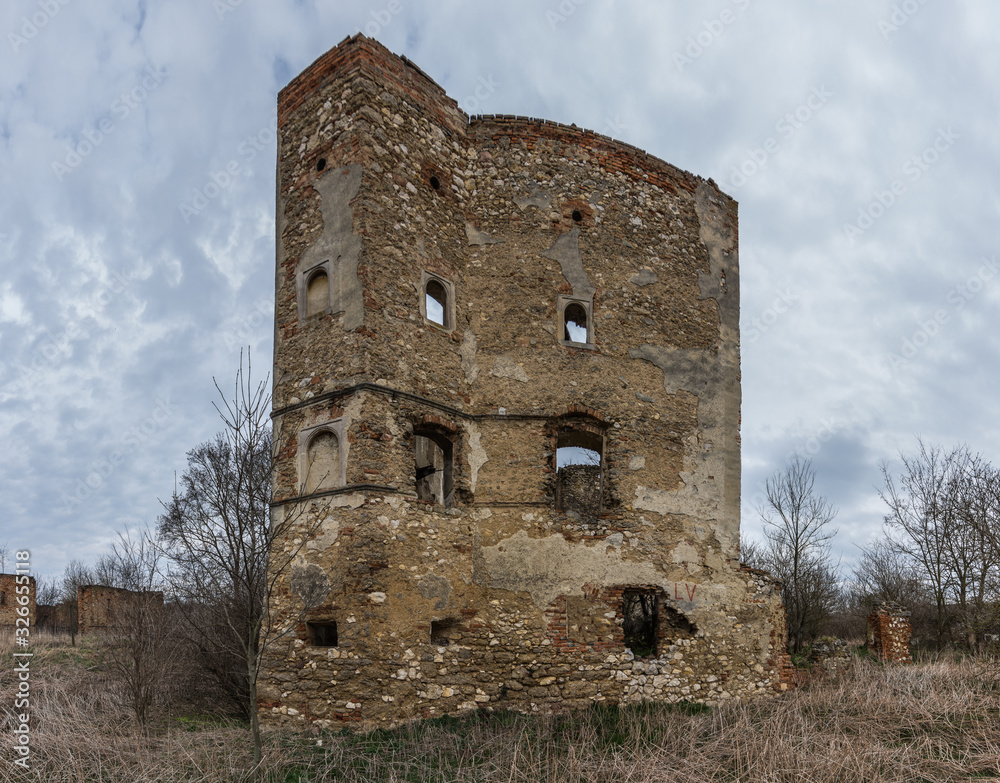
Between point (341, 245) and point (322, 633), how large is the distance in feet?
16.3

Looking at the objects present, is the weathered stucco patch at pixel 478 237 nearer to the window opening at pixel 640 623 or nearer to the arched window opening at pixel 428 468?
the arched window opening at pixel 428 468

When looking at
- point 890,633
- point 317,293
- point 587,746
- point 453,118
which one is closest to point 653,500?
point 587,746

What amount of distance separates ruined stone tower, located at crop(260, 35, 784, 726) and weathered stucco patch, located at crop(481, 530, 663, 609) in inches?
1.2

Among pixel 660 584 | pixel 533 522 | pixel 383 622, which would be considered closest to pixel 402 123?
pixel 533 522

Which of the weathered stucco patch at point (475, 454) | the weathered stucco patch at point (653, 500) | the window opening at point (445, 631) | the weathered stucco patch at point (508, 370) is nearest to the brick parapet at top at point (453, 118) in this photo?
the weathered stucco patch at point (508, 370)

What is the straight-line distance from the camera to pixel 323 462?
9703 millimetres

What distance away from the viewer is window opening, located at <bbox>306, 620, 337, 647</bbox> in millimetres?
9086

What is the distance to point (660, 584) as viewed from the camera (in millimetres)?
11008

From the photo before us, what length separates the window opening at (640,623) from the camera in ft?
36.3

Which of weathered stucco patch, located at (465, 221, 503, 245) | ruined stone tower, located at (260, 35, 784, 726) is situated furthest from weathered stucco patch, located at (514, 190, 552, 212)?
weathered stucco patch, located at (465, 221, 503, 245)

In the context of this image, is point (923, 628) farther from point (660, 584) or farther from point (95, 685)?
point (95, 685)

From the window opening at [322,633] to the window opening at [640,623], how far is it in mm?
4075

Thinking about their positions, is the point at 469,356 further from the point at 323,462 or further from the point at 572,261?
the point at 323,462

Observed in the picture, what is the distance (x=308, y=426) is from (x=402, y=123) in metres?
4.52
